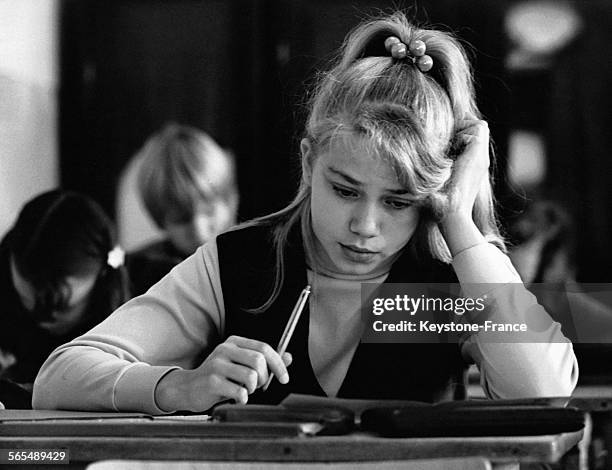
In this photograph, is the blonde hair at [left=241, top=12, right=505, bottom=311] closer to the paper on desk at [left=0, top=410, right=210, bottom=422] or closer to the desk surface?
the paper on desk at [left=0, top=410, right=210, bottom=422]

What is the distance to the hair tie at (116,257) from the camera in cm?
202

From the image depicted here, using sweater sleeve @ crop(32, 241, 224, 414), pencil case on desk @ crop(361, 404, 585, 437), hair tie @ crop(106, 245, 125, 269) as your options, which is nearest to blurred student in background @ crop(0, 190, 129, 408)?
hair tie @ crop(106, 245, 125, 269)

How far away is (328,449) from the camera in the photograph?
29.8 inches

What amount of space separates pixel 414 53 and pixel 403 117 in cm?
11

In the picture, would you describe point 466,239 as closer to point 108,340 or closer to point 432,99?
point 432,99

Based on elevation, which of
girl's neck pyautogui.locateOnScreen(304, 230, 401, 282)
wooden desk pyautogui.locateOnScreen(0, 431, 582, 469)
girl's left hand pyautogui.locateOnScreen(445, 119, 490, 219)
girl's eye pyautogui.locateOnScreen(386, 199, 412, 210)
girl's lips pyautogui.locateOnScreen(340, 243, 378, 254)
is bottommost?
wooden desk pyautogui.locateOnScreen(0, 431, 582, 469)

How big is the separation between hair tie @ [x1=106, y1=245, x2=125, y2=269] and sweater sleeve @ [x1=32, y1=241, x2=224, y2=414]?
739mm

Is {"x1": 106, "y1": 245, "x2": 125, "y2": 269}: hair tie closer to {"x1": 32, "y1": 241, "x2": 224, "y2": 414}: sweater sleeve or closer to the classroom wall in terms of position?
the classroom wall

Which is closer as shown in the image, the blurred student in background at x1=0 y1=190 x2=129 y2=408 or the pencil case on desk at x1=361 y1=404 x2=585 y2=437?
the pencil case on desk at x1=361 y1=404 x2=585 y2=437

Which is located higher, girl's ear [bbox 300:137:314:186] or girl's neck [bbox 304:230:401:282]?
girl's ear [bbox 300:137:314:186]

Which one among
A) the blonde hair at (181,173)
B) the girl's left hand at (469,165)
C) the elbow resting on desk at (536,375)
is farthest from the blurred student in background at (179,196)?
the elbow resting on desk at (536,375)

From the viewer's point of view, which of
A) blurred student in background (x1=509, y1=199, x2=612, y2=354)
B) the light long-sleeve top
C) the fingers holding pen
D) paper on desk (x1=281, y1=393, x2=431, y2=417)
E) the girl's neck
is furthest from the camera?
blurred student in background (x1=509, y1=199, x2=612, y2=354)

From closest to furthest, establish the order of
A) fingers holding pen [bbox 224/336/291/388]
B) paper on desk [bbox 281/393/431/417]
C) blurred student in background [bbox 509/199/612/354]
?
paper on desk [bbox 281/393/431/417] → fingers holding pen [bbox 224/336/291/388] → blurred student in background [bbox 509/199/612/354]

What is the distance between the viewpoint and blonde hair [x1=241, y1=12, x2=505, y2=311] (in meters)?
1.19
